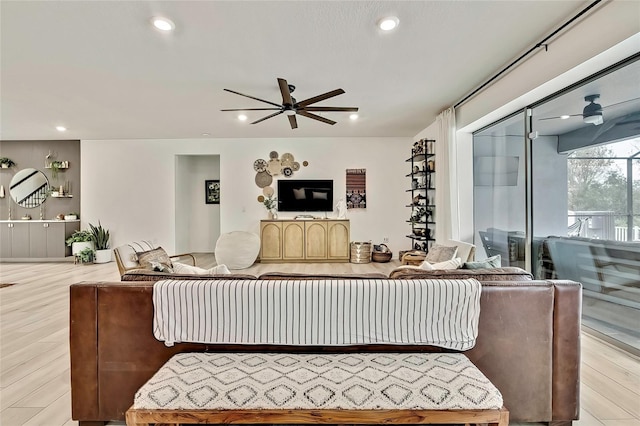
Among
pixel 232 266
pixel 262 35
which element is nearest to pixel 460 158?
pixel 262 35

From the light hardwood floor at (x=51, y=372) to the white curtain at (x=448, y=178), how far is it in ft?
6.85

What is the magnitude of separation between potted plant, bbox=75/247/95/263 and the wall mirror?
180cm

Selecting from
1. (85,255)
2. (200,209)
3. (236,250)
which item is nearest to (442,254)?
(236,250)

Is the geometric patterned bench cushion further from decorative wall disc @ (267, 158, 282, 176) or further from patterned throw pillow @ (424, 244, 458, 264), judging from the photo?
decorative wall disc @ (267, 158, 282, 176)

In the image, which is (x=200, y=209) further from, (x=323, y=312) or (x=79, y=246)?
(x=323, y=312)

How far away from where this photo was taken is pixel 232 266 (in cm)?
582

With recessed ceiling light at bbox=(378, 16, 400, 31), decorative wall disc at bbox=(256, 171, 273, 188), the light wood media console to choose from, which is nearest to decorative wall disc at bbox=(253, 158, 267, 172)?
decorative wall disc at bbox=(256, 171, 273, 188)

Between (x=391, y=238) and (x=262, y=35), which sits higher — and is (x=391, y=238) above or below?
below

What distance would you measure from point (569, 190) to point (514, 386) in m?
2.30

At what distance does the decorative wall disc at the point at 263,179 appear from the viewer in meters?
6.99

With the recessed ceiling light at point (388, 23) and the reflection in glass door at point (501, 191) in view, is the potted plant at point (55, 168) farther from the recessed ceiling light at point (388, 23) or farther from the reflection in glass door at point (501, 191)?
the reflection in glass door at point (501, 191)

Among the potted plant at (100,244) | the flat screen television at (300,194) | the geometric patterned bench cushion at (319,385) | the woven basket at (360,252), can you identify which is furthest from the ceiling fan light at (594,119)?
the potted plant at (100,244)

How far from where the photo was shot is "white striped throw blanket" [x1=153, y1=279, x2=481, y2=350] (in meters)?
1.61

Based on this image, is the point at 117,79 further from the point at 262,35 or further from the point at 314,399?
the point at 314,399
